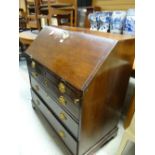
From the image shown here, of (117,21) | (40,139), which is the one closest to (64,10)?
(117,21)

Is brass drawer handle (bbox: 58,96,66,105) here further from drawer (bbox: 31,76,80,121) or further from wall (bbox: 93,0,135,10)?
wall (bbox: 93,0,135,10)

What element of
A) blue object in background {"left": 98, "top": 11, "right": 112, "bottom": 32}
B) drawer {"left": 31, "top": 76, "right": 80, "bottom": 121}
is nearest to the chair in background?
blue object in background {"left": 98, "top": 11, "right": 112, "bottom": 32}

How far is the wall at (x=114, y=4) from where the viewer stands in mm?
1607

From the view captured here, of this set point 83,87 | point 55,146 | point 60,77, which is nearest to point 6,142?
point 83,87

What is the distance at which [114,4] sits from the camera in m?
1.76

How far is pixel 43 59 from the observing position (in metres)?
1.27

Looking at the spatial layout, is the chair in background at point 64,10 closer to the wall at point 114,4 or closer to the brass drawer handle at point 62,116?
the wall at point 114,4

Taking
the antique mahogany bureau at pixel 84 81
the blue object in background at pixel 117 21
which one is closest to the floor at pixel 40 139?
the antique mahogany bureau at pixel 84 81

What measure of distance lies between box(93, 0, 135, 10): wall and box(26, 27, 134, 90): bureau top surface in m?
0.79

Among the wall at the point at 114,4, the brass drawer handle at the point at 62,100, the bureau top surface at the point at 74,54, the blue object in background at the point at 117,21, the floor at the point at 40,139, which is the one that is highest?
the wall at the point at 114,4

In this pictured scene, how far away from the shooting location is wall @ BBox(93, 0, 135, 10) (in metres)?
1.61

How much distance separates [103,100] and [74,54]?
38 centimetres

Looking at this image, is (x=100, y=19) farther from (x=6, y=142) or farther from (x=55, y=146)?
(x=6, y=142)

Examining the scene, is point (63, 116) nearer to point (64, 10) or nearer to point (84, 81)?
point (84, 81)
